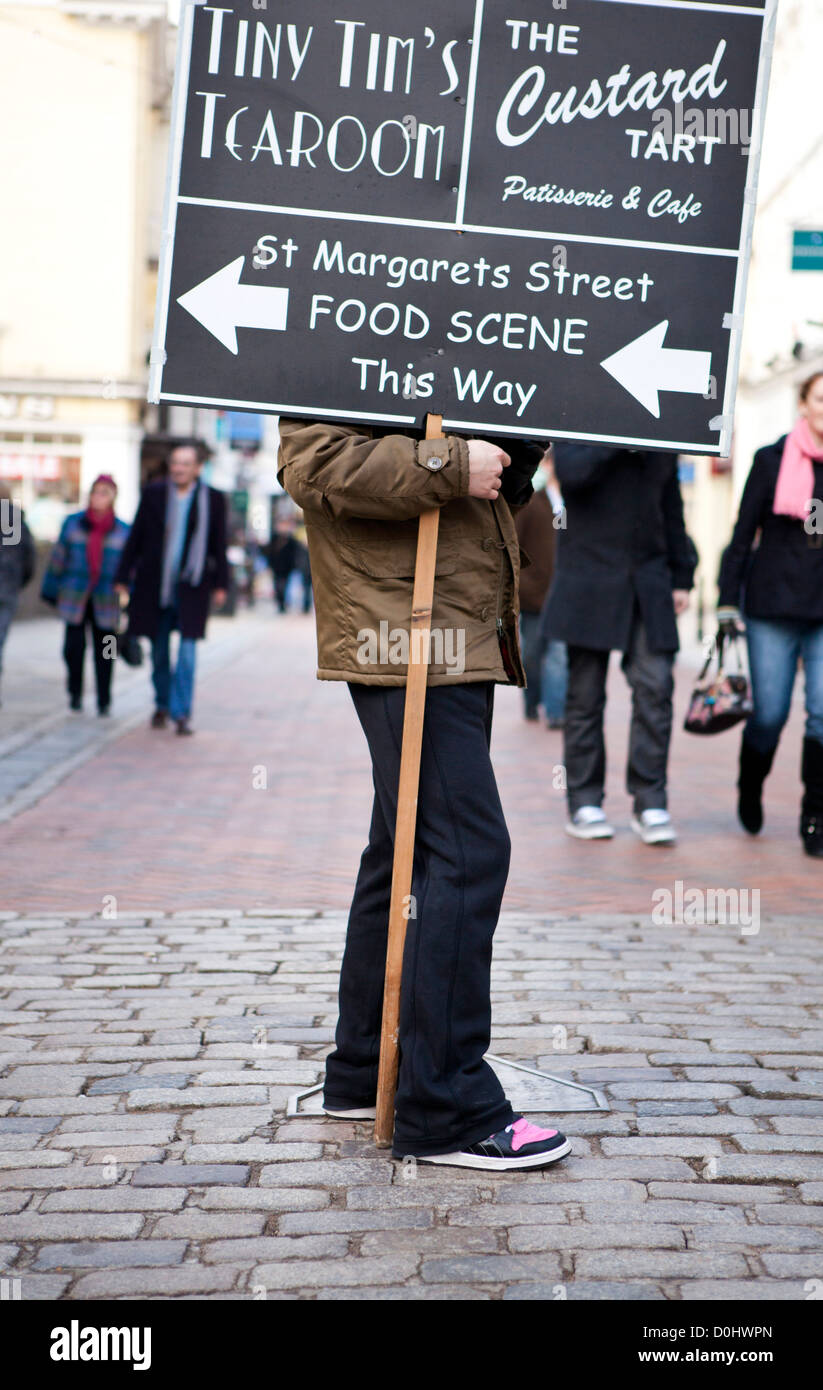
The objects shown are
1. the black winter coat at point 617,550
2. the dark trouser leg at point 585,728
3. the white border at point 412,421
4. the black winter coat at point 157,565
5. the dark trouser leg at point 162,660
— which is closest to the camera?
the white border at point 412,421

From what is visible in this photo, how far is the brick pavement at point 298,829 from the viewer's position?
21.0 ft

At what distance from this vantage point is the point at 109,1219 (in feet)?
10.4

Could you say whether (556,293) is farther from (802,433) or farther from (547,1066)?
(802,433)

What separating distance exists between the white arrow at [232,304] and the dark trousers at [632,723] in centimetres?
410

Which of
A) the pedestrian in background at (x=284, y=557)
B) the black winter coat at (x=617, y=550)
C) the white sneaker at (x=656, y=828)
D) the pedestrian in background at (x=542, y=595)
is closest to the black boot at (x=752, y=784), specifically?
the white sneaker at (x=656, y=828)

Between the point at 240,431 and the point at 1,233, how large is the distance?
8414 mm

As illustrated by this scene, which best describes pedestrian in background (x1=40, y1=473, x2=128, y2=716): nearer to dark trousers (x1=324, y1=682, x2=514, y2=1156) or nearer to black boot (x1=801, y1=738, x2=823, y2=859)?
black boot (x1=801, y1=738, x2=823, y2=859)

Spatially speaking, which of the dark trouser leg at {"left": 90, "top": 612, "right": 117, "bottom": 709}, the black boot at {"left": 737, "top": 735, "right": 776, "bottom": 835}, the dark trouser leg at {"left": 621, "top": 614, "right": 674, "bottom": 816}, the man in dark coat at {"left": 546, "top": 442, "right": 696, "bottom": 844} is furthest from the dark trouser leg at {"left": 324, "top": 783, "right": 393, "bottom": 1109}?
the dark trouser leg at {"left": 90, "top": 612, "right": 117, "bottom": 709}

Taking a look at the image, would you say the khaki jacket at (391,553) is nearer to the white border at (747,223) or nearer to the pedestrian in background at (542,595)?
the white border at (747,223)

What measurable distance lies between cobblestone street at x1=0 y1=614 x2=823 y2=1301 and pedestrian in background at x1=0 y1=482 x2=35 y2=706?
4040 mm

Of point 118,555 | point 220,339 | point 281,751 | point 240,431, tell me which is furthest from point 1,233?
point 220,339

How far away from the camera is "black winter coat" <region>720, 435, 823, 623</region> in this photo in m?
7.09

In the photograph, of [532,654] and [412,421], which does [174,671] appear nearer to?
[532,654]

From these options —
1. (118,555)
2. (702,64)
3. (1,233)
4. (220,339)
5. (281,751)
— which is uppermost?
(1,233)
